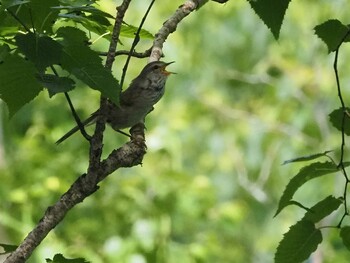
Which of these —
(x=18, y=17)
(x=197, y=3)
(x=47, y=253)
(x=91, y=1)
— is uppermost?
(x=47, y=253)

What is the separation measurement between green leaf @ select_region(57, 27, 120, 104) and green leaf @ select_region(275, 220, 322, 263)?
21.2 inches

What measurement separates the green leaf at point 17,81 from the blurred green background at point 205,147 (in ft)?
13.1

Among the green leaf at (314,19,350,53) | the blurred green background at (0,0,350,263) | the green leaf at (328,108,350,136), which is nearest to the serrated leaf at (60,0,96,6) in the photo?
the green leaf at (314,19,350,53)

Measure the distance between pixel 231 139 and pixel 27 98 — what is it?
859 cm

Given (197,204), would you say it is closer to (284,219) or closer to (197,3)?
(284,219)

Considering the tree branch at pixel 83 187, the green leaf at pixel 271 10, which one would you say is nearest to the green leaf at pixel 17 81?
the tree branch at pixel 83 187

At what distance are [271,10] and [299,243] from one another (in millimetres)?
501

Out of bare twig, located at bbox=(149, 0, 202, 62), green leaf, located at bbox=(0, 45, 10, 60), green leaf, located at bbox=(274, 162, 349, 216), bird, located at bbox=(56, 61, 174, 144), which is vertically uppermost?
bird, located at bbox=(56, 61, 174, 144)

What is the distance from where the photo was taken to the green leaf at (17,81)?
1.48m

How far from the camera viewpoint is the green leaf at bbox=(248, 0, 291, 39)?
1.63 metres

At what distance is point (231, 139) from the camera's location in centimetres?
1005

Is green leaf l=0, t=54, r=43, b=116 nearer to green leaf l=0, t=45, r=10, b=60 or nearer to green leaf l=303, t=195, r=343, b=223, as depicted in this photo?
green leaf l=0, t=45, r=10, b=60

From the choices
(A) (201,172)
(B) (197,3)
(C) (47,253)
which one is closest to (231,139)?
Answer: (A) (201,172)

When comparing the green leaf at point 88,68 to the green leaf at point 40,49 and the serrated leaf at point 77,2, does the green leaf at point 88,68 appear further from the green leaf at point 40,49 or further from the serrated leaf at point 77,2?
the serrated leaf at point 77,2
